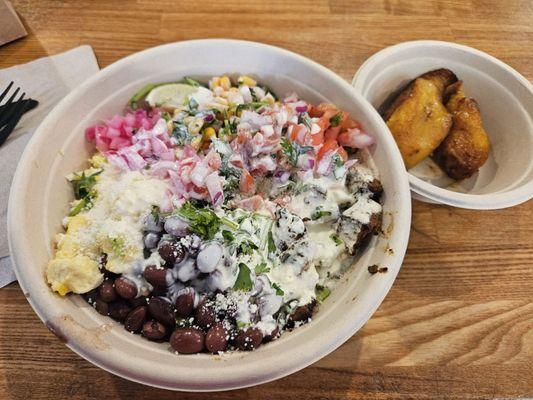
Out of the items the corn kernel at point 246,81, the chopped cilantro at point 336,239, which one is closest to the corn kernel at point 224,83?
the corn kernel at point 246,81

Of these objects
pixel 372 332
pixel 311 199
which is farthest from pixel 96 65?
pixel 372 332

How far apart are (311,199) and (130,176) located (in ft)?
2.14

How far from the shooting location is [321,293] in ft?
4.47

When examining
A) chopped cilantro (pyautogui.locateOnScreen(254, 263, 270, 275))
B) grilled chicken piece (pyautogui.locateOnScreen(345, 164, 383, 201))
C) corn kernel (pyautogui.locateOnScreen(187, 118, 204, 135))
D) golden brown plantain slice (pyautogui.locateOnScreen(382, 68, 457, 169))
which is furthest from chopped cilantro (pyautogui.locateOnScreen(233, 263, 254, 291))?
golden brown plantain slice (pyautogui.locateOnScreen(382, 68, 457, 169))

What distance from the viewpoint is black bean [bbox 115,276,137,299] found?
122cm

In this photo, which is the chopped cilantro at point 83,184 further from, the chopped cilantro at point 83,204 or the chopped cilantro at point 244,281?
the chopped cilantro at point 244,281

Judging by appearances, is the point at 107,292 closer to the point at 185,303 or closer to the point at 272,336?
the point at 185,303

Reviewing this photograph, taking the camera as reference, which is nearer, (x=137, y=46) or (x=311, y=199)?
(x=311, y=199)

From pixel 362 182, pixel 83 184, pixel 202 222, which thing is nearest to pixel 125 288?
pixel 202 222

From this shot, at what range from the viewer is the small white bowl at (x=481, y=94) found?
1759mm

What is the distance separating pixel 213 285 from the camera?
1.23 metres

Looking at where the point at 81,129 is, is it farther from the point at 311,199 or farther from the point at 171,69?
the point at 311,199

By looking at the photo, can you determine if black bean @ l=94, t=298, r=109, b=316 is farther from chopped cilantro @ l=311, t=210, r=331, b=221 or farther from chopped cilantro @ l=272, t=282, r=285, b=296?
chopped cilantro @ l=311, t=210, r=331, b=221

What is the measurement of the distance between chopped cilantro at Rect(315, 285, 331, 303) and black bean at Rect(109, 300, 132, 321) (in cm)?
60
